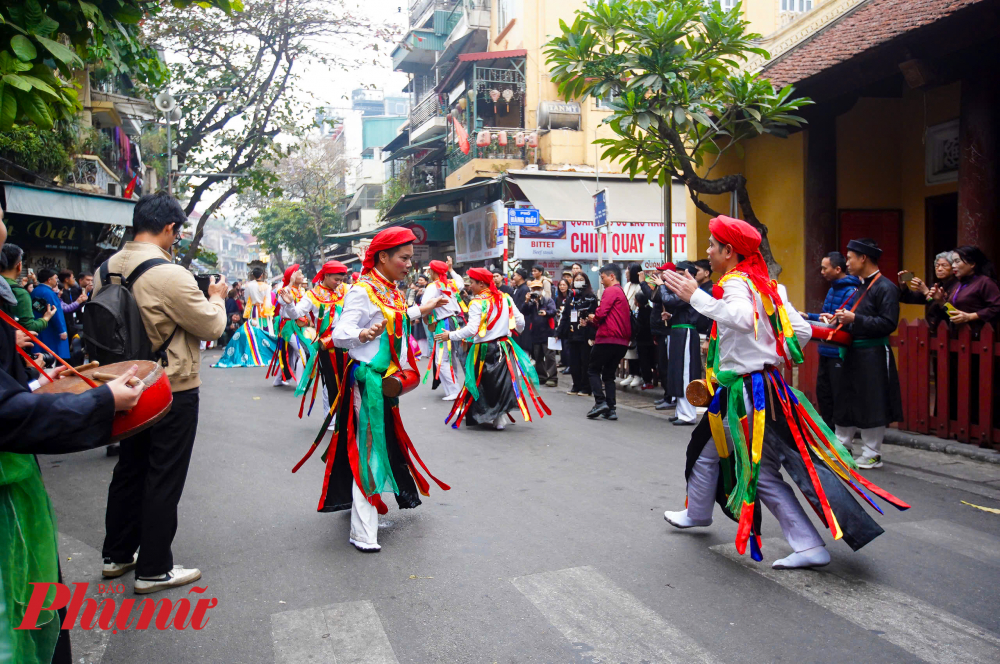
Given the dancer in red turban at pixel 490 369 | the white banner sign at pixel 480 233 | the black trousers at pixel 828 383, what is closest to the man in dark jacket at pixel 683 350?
the dancer in red turban at pixel 490 369

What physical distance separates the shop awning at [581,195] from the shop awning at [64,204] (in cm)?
983

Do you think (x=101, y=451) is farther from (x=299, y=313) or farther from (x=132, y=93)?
(x=132, y=93)

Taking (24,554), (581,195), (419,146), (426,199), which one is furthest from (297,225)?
(24,554)

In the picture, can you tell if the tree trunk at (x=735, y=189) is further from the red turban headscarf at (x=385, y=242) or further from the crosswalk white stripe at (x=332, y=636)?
the crosswalk white stripe at (x=332, y=636)

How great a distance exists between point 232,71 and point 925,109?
703 inches

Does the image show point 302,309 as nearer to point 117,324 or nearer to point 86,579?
point 86,579

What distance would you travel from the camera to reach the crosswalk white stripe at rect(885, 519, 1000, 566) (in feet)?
14.6

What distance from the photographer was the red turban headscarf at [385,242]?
4773mm

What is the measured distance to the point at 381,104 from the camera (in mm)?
69375

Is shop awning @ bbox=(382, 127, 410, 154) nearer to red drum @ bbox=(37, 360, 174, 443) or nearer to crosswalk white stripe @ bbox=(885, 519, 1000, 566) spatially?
crosswalk white stripe @ bbox=(885, 519, 1000, 566)

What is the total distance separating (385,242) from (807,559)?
2905 millimetres

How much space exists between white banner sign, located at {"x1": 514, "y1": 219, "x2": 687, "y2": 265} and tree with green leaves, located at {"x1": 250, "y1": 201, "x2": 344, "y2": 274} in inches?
1015

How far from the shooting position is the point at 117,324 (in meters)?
3.74

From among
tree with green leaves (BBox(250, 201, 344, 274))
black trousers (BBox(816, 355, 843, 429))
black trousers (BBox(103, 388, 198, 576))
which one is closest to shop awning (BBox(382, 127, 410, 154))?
tree with green leaves (BBox(250, 201, 344, 274))
